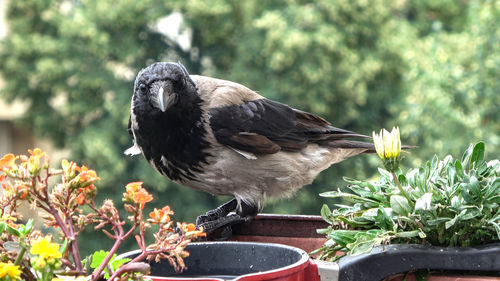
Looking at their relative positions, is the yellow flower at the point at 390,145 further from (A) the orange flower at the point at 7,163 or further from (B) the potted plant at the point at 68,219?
(A) the orange flower at the point at 7,163

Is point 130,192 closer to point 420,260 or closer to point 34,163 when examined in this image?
point 34,163

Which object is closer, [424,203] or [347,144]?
[424,203]

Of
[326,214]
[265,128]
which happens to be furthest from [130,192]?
[265,128]

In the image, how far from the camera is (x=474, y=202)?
1.58 m

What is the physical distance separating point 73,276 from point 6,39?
1660 cm

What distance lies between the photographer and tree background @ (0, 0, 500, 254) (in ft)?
48.7

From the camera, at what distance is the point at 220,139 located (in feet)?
10.0

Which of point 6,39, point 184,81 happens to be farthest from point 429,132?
point 6,39

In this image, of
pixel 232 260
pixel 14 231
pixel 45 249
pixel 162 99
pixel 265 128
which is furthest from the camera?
pixel 265 128

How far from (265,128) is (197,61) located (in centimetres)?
1454

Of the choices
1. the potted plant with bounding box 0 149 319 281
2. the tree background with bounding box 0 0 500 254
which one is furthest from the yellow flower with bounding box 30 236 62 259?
the tree background with bounding box 0 0 500 254

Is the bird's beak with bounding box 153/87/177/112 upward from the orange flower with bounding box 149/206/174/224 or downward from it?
upward

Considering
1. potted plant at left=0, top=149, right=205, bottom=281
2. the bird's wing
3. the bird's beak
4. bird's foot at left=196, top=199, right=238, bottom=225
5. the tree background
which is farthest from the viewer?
the tree background

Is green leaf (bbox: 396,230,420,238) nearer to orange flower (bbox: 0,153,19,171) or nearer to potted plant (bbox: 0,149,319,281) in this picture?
potted plant (bbox: 0,149,319,281)
